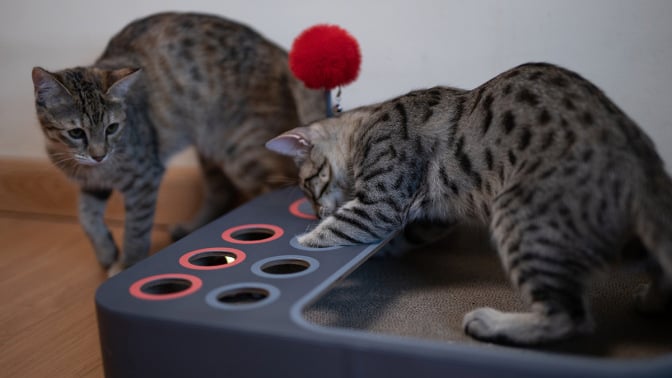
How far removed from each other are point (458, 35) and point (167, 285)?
1189mm

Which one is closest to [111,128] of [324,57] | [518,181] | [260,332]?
[324,57]

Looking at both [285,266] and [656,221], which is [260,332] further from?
[656,221]

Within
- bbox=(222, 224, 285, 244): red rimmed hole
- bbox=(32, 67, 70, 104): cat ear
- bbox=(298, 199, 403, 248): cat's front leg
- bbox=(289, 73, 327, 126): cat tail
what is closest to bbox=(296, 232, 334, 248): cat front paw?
bbox=(298, 199, 403, 248): cat's front leg

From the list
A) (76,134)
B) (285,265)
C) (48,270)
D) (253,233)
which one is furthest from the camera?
(48,270)

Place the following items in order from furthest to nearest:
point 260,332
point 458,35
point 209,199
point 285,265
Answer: point 209,199
point 458,35
point 285,265
point 260,332

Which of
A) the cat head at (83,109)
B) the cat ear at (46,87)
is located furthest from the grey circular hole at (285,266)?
the cat ear at (46,87)

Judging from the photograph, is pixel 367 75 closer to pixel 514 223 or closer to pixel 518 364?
pixel 514 223

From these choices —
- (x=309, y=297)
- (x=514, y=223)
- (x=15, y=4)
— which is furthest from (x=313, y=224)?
(x=15, y=4)

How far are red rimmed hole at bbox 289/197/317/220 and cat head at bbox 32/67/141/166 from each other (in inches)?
22.3

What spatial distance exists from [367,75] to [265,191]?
1.71 feet

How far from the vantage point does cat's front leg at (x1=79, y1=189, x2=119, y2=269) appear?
2.19m

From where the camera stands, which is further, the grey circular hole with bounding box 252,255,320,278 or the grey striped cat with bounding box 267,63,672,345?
the grey circular hole with bounding box 252,255,320,278

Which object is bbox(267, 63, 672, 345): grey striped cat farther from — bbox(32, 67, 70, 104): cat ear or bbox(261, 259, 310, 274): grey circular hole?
bbox(32, 67, 70, 104): cat ear

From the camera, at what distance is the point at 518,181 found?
4.64 ft
